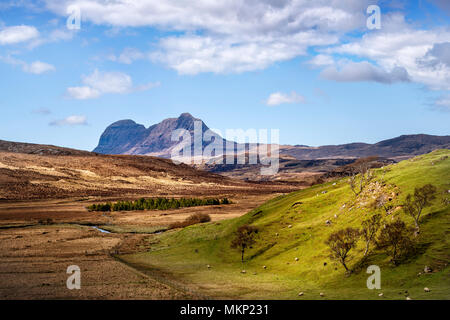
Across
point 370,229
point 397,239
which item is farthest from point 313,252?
point 397,239

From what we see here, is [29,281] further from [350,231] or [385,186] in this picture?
[385,186]

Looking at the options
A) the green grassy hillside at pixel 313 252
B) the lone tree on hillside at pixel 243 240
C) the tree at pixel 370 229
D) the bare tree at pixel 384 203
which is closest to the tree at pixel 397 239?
the green grassy hillside at pixel 313 252

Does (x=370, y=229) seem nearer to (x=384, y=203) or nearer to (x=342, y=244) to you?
(x=342, y=244)

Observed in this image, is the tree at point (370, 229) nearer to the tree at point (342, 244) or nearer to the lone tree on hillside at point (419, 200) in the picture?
the tree at point (342, 244)

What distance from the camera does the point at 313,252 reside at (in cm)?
4072

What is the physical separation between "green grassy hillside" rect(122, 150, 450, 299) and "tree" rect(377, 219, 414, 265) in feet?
2.73

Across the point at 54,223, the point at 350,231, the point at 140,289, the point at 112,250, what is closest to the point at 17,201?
the point at 54,223

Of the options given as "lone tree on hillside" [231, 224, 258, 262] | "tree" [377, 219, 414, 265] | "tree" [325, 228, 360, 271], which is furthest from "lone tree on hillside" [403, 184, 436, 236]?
"lone tree on hillside" [231, 224, 258, 262]

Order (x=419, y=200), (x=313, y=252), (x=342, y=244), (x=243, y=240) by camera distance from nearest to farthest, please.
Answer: (x=342, y=244)
(x=419, y=200)
(x=313, y=252)
(x=243, y=240)

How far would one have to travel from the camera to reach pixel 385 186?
43.8 m

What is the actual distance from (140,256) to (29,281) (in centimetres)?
1985

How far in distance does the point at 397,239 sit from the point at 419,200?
5.64 metres

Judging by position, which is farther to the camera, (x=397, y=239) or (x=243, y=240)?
(x=243, y=240)
